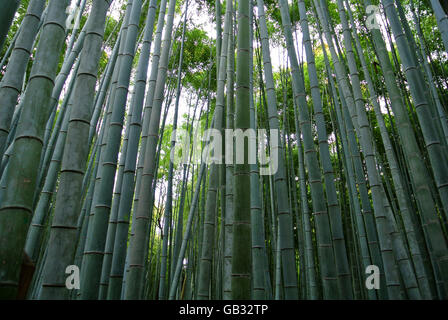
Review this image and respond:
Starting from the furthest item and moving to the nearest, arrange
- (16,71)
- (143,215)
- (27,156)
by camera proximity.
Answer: (143,215), (16,71), (27,156)

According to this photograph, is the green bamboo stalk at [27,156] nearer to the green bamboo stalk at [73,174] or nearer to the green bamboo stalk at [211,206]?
the green bamboo stalk at [73,174]

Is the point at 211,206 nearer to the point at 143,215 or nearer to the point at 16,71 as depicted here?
the point at 143,215

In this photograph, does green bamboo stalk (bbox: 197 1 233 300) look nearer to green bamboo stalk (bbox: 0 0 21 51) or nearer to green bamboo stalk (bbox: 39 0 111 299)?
green bamboo stalk (bbox: 39 0 111 299)

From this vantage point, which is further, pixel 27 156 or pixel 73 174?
pixel 73 174

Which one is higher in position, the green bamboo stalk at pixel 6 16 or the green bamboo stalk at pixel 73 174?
the green bamboo stalk at pixel 6 16

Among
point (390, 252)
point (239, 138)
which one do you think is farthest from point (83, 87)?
point (390, 252)

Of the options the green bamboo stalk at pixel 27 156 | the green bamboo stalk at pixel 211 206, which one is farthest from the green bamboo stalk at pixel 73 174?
the green bamboo stalk at pixel 211 206
